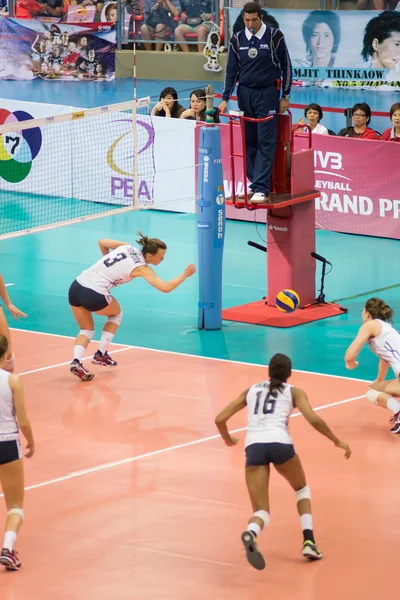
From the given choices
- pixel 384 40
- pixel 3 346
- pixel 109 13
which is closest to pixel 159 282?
pixel 3 346

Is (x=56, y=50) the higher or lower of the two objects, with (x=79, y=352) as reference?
higher

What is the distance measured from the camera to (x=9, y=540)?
889 cm

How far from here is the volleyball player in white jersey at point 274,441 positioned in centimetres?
891

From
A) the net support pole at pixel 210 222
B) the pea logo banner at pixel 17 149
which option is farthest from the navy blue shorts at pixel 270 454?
the pea logo banner at pixel 17 149

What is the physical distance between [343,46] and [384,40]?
1.08 metres

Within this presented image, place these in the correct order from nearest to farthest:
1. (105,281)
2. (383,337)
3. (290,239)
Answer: (383,337) < (105,281) < (290,239)

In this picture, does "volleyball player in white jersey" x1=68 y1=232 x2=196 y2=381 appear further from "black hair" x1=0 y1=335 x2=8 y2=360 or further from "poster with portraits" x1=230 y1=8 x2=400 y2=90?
"poster with portraits" x1=230 y1=8 x2=400 y2=90

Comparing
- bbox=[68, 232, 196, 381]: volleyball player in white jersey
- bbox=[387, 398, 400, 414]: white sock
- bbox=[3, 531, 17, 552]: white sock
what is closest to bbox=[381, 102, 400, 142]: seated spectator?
bbox=[68, 232, 196, 381]: volleyball player in white jersey

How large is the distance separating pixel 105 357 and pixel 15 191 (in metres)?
10.2

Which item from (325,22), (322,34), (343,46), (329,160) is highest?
(325,22)

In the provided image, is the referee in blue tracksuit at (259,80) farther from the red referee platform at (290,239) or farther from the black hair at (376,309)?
the black hair at (376,309)

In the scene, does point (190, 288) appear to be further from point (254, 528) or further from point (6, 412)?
point (254, 528)

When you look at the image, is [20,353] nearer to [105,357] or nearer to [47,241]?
[105,357]

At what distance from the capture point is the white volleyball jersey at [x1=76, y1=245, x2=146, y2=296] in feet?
44.2
